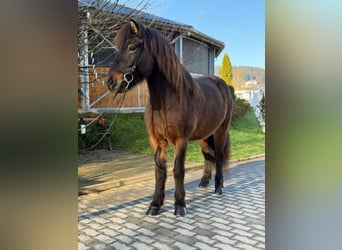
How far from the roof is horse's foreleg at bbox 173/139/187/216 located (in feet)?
5.25

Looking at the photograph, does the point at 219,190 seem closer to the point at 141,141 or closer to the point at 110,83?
the point at 110,83

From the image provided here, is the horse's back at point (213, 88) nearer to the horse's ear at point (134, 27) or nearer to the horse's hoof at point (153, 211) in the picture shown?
the horse's ear at point (134, 27)

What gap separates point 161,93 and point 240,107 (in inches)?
316

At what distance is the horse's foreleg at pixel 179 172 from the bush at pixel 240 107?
25.4 feet

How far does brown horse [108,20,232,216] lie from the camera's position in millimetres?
2402

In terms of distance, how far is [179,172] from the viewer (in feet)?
9.02

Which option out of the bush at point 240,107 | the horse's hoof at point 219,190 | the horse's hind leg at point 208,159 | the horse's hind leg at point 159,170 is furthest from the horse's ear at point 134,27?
the bush at point 240,107

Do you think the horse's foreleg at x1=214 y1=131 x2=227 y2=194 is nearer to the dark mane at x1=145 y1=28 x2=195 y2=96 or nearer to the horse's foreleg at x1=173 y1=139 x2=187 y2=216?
the horse's foreleg at x1=173 y1=139 x2=187 y2=216

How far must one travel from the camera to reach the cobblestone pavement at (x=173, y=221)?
2.12 meters
